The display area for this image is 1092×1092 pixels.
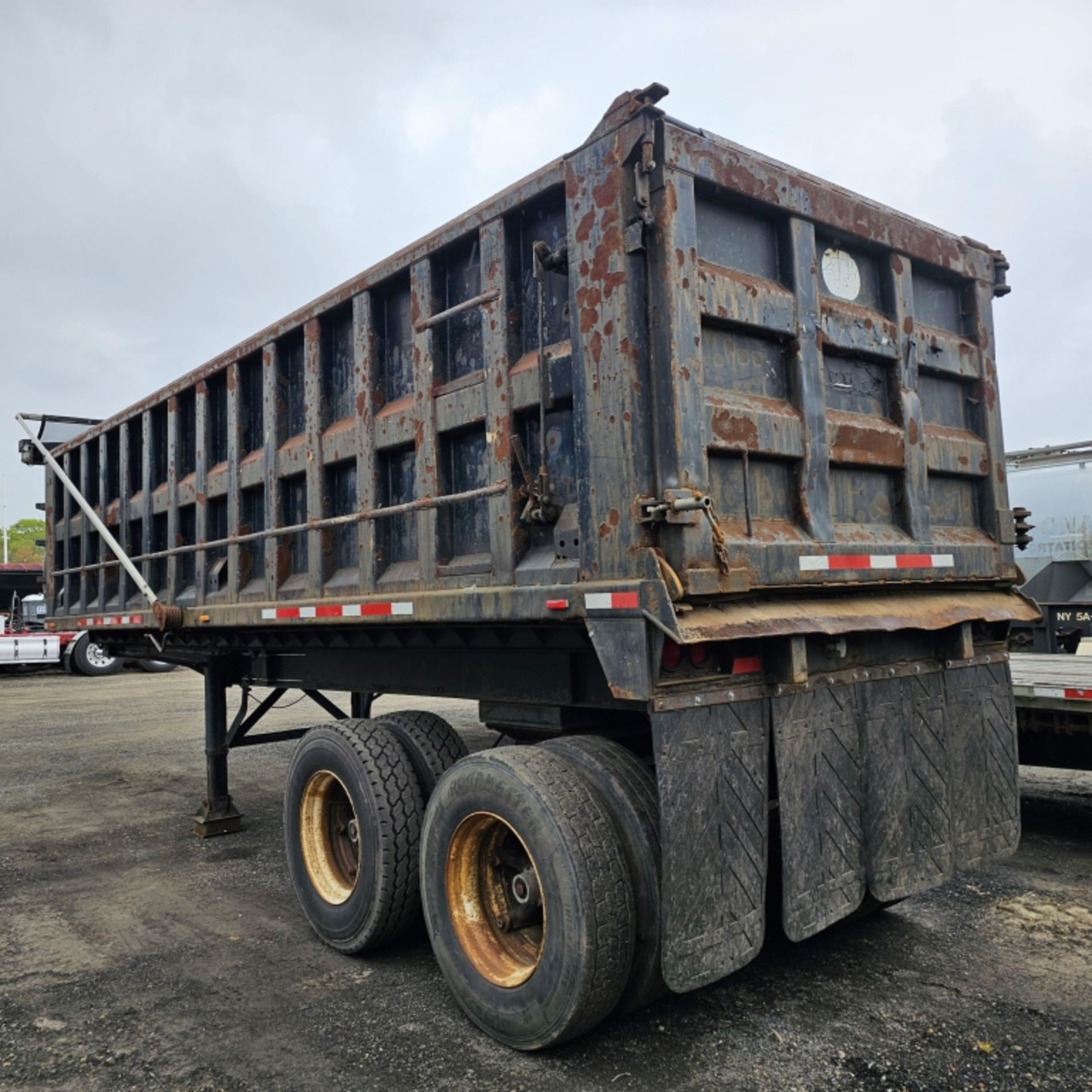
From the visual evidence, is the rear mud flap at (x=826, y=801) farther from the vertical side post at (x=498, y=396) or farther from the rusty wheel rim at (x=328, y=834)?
the rusty wheel rim at (x=328, y=834)

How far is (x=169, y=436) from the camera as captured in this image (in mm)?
6559

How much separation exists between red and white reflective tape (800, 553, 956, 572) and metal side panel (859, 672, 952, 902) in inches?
18.6

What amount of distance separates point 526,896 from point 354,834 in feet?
4.66

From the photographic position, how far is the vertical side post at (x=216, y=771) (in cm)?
667

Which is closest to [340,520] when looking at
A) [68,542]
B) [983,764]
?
[983,764]

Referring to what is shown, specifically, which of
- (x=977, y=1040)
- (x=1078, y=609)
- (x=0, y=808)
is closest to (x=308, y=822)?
(x=977, y=1040)

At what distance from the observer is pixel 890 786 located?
363cm

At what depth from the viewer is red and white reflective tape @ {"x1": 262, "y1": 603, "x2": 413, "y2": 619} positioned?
412 centimetres

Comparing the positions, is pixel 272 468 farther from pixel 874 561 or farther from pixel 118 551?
pixel 874 561

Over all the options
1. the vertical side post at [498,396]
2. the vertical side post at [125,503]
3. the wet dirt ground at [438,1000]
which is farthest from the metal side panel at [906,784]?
the vertical side post at [125,503]

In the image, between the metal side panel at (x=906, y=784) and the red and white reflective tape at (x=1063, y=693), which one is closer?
the metal side panel at (x=906, y=784)

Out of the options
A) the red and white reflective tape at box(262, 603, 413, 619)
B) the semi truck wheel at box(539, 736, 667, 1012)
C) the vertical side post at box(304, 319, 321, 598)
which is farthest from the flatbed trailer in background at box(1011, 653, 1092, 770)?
the vertical side post at box(304, 319, 321, 598)

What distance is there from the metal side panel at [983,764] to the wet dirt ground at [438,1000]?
48cm

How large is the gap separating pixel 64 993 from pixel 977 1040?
364cm
